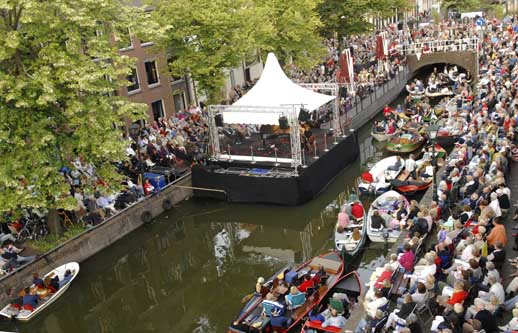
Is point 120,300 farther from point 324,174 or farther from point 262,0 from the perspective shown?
point 262,0

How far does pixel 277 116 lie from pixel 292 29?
12.2 metres

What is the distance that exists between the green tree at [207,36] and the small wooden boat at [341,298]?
16231 millimetres

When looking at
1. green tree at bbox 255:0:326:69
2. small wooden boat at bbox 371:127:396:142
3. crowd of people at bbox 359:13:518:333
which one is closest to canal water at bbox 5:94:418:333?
crowd of people at bbox 359:13:518:333

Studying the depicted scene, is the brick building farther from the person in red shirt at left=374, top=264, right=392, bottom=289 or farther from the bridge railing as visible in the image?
the person in red shirt at left=374, top=264, right=392, bottom=289

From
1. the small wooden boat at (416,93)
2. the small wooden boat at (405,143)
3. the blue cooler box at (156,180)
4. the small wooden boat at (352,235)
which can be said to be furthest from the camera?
the small wooden boat at (416,93)

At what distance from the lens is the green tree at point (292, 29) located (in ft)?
119

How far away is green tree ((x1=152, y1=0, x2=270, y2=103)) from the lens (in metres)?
29.1

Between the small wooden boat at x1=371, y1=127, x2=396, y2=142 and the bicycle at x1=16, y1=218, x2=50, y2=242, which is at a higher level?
the bicycle at x1=16, y1=218, x2=50, y2=242

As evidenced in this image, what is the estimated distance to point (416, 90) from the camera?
39.8 meters

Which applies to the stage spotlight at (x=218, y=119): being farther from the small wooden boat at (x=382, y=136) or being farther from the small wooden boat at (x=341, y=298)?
the small wooden boat at (x=341, y=298)

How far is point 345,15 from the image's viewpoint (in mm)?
45062

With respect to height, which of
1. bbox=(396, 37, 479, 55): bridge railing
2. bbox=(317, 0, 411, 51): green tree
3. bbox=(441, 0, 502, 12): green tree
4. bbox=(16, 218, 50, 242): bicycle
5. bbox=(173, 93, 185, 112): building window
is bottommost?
bbox=(16, 218, 50, 242): bicycle

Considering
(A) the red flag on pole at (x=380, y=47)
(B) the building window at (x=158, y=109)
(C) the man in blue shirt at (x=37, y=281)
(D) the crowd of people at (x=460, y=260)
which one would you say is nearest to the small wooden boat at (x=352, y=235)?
(D) the crowd of people at (x=460, y=260)

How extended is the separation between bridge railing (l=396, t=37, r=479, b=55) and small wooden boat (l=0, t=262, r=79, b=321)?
34105 mm
